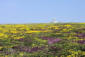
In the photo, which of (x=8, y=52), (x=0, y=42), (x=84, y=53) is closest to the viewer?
(x=84, y=53)

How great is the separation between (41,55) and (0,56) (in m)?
3.95

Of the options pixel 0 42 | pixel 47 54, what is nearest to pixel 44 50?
pixel 47 54

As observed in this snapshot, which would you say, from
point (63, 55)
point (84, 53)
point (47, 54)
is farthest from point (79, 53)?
point (47, 54)

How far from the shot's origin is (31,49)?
64.4 feet

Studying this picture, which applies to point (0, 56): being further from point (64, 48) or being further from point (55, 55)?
point (64, 48)

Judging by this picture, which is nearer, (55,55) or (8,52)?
(55,55)

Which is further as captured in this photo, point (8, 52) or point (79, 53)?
point (8, 52)

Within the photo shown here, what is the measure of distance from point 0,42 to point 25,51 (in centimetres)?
595

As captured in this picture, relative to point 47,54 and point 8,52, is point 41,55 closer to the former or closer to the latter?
point 47,54

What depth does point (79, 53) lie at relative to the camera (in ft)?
56.1

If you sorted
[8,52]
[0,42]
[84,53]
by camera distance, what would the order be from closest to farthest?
[84,53] < [8,52] < [0,42]

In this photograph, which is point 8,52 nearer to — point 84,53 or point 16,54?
point 16,54

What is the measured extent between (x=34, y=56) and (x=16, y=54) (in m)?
1.88

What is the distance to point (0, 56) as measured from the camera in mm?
17406
